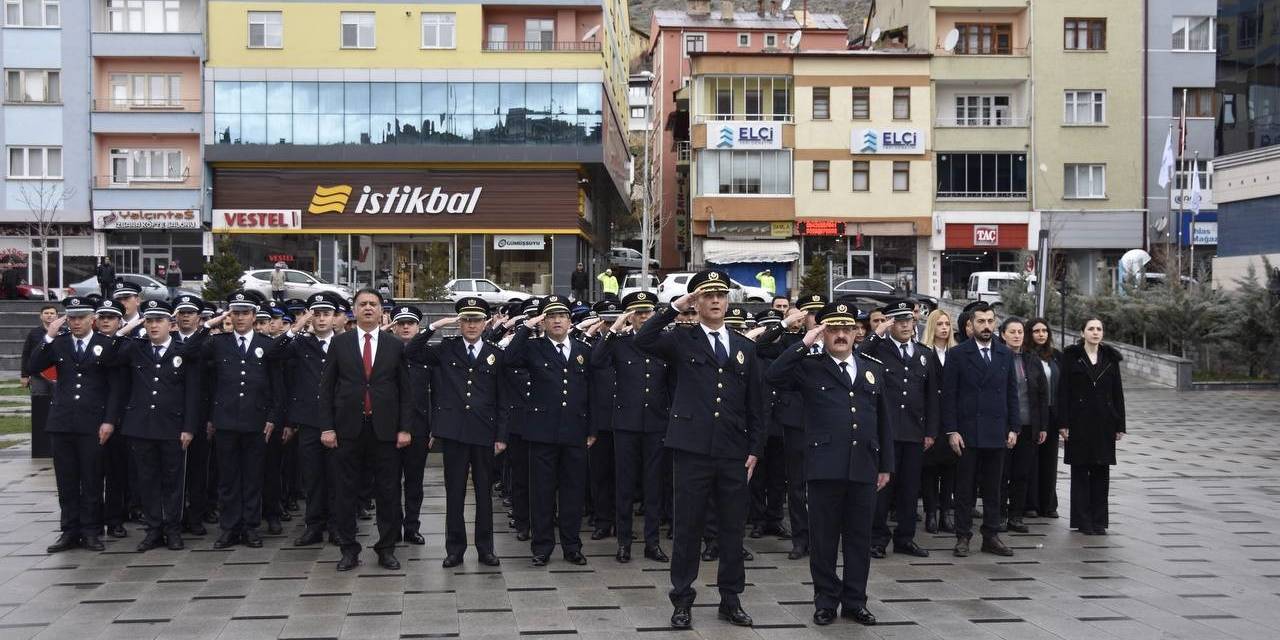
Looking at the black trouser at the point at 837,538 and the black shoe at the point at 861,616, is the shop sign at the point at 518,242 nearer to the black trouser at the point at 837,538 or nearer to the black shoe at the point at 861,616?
the black trouser at the point at 837,538

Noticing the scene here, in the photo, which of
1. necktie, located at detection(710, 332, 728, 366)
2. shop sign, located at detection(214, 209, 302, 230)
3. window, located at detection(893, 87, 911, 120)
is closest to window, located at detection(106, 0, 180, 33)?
shop sign, located at detection(214, 209, 302, 230)

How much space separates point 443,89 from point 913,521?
123 ft

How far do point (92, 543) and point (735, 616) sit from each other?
5.98 meters

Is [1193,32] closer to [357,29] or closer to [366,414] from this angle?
[357,29]

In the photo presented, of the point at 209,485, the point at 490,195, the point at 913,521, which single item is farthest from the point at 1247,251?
the point at 209,485

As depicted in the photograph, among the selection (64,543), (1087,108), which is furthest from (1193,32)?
(64,543)

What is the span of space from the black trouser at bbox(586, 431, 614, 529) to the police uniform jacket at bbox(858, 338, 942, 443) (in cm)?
275

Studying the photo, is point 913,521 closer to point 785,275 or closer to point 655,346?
point 655,346

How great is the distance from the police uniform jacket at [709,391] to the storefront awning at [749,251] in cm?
4026

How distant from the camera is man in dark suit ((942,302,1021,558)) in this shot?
10.2 meters

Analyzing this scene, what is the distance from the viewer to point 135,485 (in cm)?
1149

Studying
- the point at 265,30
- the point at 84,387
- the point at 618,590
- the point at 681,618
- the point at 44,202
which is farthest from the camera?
the point at 44,202

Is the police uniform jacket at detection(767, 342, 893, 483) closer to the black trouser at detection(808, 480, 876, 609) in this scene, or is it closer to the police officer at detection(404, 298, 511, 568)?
the black trouser at detection(808, 480, 876, 609)

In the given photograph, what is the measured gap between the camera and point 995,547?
400 inches
